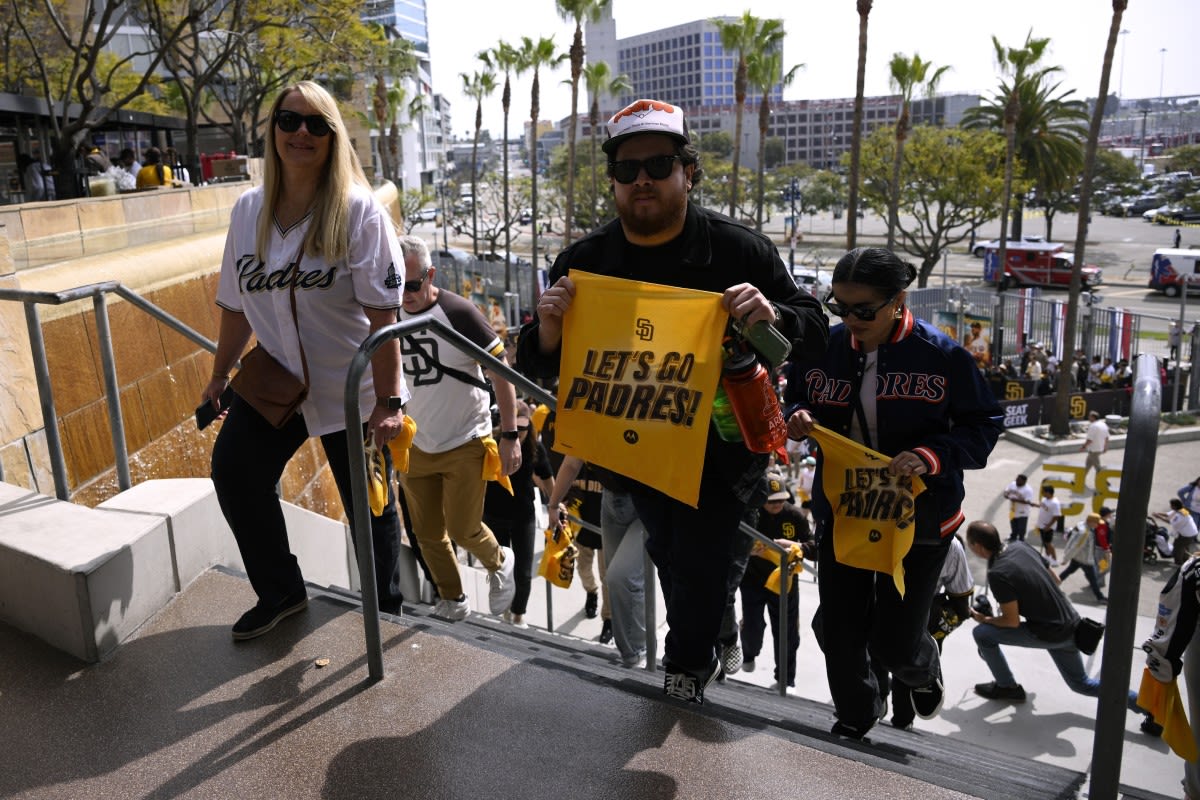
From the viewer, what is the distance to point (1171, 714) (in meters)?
2.82

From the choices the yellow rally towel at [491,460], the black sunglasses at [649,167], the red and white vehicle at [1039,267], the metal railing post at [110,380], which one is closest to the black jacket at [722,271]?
the black sunglasses at [649,167]

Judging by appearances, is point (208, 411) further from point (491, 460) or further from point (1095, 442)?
point (1095, 442)

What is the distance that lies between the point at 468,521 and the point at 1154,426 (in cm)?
320

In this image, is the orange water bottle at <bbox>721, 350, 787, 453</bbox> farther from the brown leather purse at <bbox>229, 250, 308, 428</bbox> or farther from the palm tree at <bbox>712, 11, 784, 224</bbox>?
the palm tree at <bbox>712, 11, 784, 224</bbox>

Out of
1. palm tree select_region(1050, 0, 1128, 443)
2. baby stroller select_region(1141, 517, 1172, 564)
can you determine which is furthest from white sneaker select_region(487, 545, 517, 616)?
palm tree select_region(1050, 0, 1128, 443)

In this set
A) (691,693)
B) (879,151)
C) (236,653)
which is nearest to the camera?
(691,693)

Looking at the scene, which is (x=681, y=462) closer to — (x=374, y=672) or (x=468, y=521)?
(x=374, y=672)

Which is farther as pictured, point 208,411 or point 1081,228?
point 1081,228

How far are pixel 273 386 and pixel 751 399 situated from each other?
1.55 meters

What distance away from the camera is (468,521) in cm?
461

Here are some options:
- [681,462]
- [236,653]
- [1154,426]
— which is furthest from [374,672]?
[1154,426]

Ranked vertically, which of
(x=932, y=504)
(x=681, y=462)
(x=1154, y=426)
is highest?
(x=1154, y=426)

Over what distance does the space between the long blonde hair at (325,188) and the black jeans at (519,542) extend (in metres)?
3.58

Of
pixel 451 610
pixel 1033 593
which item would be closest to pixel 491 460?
pixel 451 610
